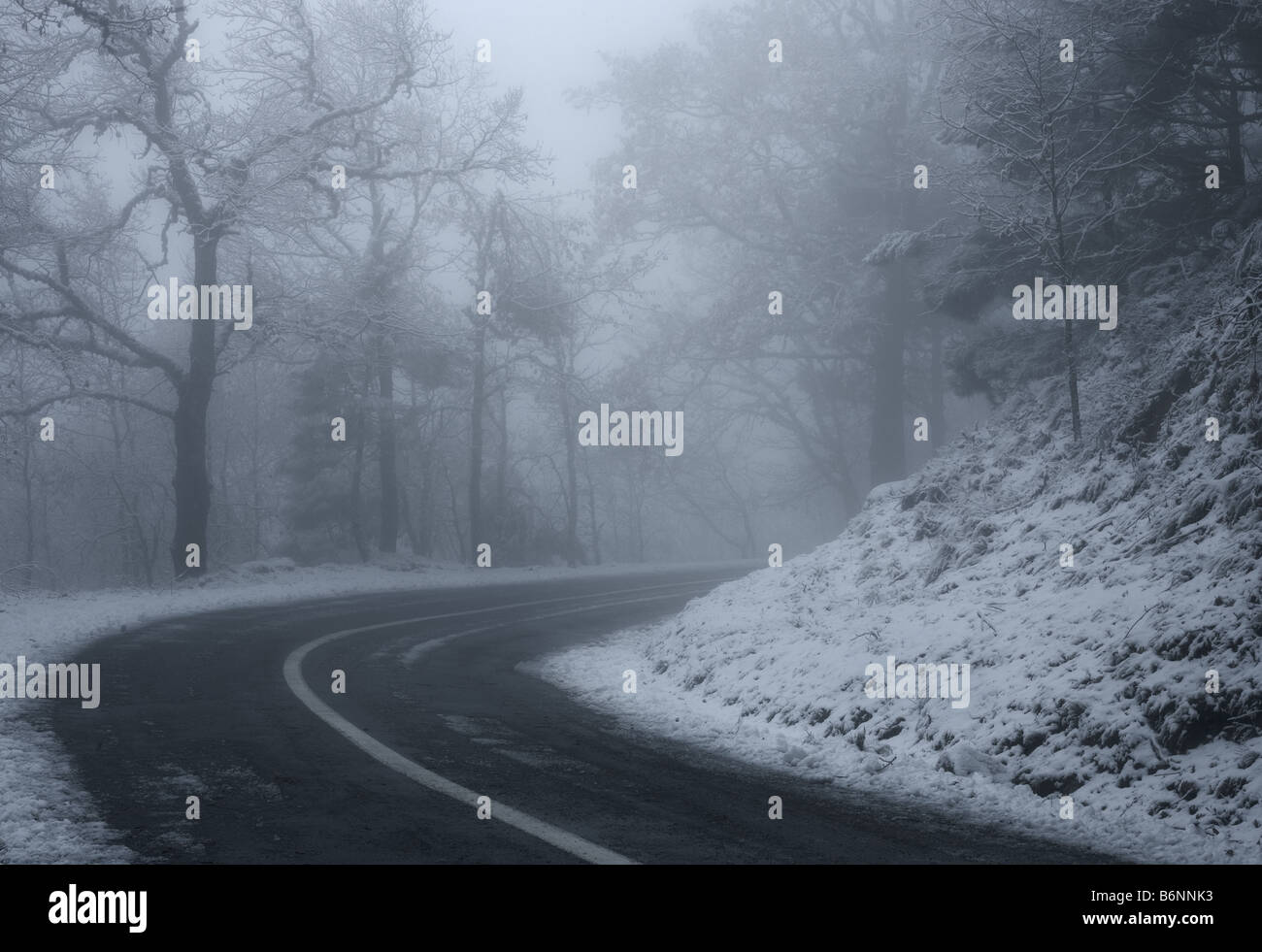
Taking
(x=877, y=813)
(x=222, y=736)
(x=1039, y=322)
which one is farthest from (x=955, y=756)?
(x=1039, y=322)

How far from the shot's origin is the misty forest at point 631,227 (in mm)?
14641

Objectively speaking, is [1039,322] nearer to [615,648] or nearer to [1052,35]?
[1052,35]

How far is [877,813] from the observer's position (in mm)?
6691

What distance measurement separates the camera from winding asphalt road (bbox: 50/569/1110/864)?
219 inches

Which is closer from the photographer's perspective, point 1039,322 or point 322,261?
point 1039,322

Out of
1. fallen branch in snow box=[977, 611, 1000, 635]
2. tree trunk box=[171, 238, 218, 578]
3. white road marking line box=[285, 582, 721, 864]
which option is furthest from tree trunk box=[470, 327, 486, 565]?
fallen branch in snow box=[977, 611, 1000, 635]

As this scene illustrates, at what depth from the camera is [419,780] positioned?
22.7 ft

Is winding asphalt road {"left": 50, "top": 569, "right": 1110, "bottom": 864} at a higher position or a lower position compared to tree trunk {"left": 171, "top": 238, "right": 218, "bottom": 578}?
lower

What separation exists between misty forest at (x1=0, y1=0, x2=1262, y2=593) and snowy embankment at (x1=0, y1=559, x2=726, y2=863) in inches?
100

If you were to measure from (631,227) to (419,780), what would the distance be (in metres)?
26.8

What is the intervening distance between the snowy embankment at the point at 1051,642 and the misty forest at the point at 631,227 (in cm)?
32

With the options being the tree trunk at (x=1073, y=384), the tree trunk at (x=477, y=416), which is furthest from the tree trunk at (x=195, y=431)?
the tree trunk at (x=1073, y=384)

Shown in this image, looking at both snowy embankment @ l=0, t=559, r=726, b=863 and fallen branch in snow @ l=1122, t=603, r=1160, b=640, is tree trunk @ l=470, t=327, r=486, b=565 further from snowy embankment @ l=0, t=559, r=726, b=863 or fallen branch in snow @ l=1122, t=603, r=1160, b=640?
fallen branch in snow @ l=1122, t=603, r=1160, b=640

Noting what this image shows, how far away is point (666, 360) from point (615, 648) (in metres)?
19.2
